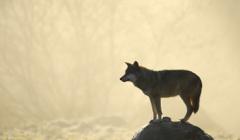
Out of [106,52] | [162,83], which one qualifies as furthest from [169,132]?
[106,52]

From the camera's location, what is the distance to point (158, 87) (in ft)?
40.4

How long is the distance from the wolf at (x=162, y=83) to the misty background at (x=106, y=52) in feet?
79.3

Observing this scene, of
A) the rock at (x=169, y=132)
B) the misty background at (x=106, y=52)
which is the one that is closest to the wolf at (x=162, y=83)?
the rock at (x=169, y=132)

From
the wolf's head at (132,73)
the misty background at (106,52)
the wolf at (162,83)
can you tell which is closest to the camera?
the wolf's head at (132,73)

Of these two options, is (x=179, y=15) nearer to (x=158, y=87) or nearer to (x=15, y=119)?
(x=15, y=119)

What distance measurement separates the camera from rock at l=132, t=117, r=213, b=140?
12258 mm

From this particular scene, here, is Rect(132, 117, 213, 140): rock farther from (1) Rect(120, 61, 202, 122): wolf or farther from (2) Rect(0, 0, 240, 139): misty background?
(2) Rect(0, 0, 240, 139): misty background

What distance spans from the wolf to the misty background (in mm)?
24180

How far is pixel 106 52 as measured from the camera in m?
40.9

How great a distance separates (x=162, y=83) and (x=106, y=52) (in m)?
28.7

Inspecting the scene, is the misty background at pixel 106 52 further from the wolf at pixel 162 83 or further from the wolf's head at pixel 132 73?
the wolf's head at pixel 132 73

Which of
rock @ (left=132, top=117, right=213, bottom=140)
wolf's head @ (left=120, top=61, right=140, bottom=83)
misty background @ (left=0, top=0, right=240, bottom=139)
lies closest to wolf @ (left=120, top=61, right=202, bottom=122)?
wolf's head @ (left=120, top=61, right=140, bottom=83)

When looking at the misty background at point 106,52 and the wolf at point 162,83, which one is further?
the misty background at point 106,52

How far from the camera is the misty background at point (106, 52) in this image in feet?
126
